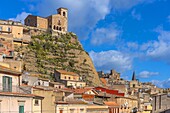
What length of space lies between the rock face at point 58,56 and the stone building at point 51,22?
170 inches

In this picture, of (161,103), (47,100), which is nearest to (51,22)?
(161,103)

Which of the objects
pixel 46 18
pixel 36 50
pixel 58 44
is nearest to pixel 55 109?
pixel 36 50

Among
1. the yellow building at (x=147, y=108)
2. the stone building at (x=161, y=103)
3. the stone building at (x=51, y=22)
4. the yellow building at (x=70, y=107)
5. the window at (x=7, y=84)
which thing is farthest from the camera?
the stone building at (x=51, y=22)

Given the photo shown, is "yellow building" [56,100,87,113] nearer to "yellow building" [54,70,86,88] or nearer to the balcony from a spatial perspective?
"yellow building" [54,70,86,88]

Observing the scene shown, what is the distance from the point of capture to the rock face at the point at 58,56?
11200 centimetres

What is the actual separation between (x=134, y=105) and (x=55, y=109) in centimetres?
4196

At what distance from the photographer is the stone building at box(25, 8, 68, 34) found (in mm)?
132325

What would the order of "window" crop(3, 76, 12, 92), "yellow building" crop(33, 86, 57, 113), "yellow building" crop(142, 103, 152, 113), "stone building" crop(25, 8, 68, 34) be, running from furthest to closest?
"stone building" crop(25, 8, 68, 34) → "yellow building" crop(142, 103, 152, 113) → "yellow building" crop(33, 86, 57, 113) → "window" crop(3, 76, 12, 92)

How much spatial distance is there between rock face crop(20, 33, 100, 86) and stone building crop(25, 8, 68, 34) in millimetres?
4329

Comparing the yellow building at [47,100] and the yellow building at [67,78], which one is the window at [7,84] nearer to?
the yellow building at [47,100]

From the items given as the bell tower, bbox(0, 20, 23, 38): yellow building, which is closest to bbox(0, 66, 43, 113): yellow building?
bbox(0, 20, 23, 38): yellow building

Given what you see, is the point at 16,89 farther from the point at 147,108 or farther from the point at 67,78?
the point at 67,78

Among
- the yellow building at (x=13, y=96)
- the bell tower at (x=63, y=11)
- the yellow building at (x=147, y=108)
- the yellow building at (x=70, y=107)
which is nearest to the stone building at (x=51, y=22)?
the bell tower at (x=63, y=11)

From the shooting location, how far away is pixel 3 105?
26984mm
